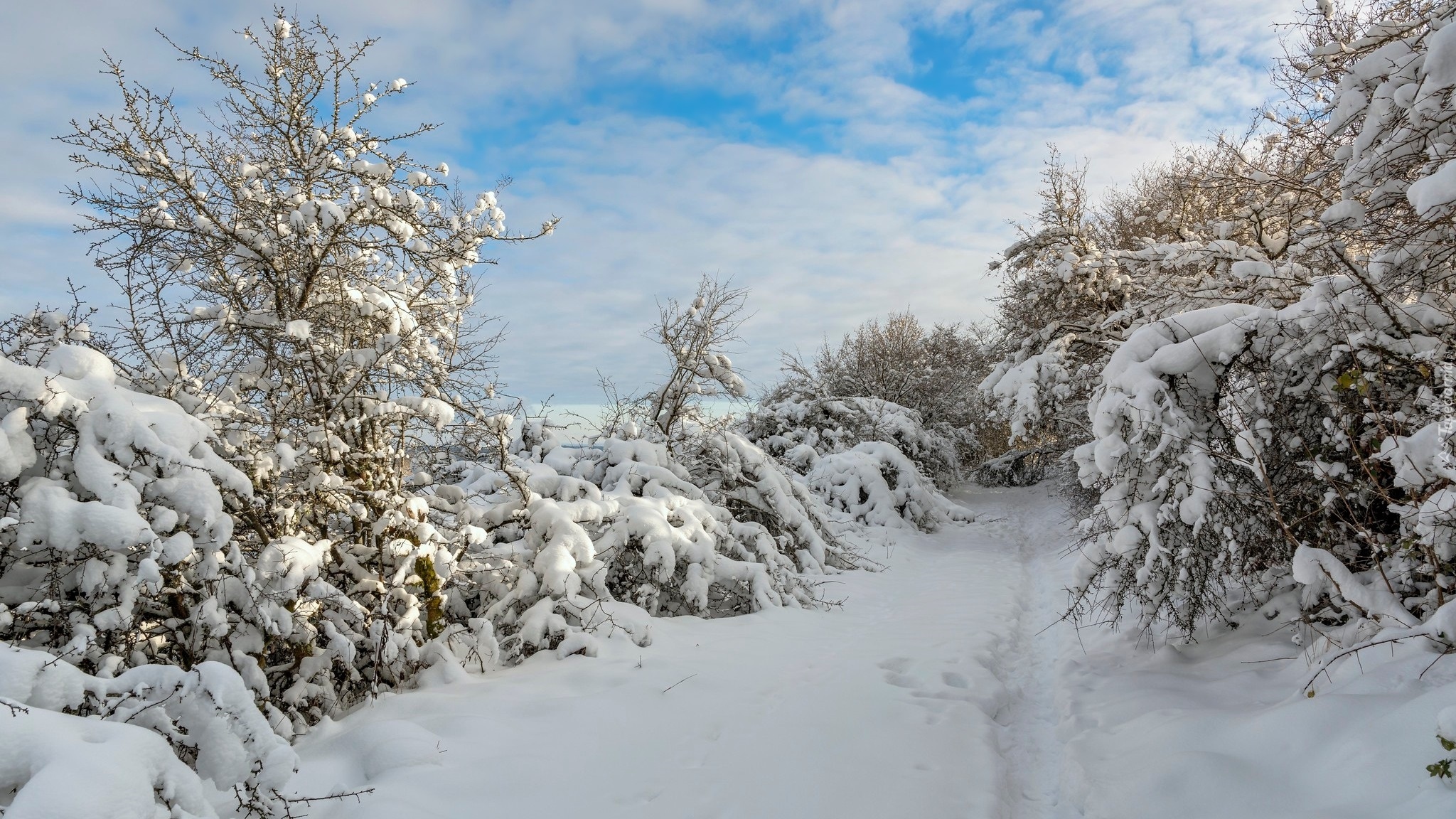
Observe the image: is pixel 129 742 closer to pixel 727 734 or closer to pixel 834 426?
pixel 727 734

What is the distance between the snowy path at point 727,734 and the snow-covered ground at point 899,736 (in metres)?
0.02

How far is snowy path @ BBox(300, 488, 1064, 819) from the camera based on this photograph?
3570 millimetres

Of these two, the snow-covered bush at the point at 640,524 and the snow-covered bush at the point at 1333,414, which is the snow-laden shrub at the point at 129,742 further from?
the snow-covered bush at the point at 1333,414

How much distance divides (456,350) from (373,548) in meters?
2.00

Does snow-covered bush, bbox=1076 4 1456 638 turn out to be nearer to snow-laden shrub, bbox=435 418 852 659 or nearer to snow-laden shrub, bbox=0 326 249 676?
snow-laden shrub, bbox=435 418 852 659

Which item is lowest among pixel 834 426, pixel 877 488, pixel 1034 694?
pixel 1034 694

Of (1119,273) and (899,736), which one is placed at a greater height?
(1119,273)

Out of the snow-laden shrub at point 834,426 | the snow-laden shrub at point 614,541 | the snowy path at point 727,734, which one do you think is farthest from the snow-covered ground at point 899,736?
the snow-laden shrub at point 834,426

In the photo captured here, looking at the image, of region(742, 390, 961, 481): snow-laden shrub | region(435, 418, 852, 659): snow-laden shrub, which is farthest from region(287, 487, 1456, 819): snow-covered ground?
region(742, 390, 961, 481): snow-laden shrub

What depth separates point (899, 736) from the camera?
4414 mm

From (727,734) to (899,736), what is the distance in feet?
3.52

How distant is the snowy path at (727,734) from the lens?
Answer: 11.7 feet

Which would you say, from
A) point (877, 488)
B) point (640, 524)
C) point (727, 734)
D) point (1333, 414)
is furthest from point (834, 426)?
point (727, 734)

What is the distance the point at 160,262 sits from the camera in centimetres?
507
